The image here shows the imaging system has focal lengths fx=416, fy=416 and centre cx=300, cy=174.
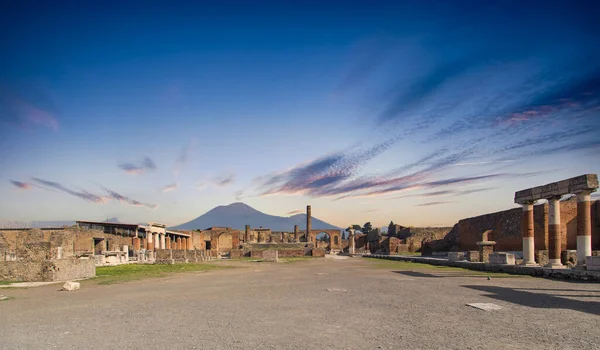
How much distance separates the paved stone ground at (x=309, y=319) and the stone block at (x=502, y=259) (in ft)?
26.1

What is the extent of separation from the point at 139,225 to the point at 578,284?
42664 millimetres

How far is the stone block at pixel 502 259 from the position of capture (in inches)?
796

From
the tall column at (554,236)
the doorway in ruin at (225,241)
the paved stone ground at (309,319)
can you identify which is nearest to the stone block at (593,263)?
the tall column at (554,236)

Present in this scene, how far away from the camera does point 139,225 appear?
4653cm

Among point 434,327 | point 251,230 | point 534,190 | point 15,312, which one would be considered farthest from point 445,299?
point 251,230

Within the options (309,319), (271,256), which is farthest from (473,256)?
(271,256)

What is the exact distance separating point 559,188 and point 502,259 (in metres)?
4.28

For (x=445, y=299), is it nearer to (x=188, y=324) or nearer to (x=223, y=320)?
(x=223, y=320)

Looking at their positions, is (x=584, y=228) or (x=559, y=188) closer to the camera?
(x=584, y=228)

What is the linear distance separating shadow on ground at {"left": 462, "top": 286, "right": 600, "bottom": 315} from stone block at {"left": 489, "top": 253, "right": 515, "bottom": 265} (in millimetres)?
9179

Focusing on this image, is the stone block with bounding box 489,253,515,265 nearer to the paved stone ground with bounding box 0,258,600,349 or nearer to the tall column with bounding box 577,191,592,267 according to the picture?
the tall column with bounding box 577,191,592,267

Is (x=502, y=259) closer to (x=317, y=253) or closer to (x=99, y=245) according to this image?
(x=317, y=253)

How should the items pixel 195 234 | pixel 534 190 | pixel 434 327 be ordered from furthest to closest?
1. pixel 195 234
2. pixel 534 190
3. pixel 434 327

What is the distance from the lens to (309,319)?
25.5ft
